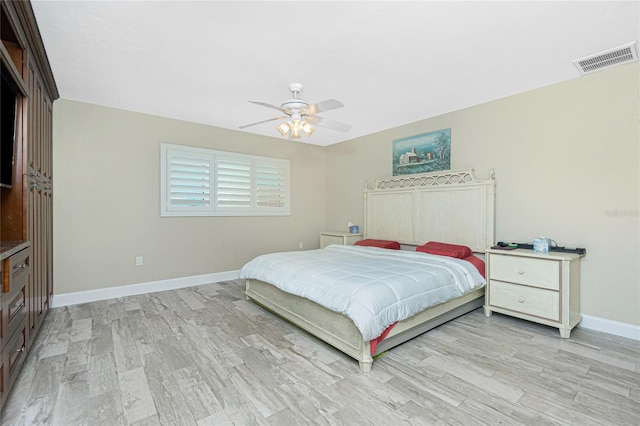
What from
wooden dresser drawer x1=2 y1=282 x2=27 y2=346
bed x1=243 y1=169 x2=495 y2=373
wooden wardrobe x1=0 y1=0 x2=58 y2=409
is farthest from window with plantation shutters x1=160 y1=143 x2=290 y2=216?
wooden dresser drawer x1=2 y1=282 x2=27 y2=346

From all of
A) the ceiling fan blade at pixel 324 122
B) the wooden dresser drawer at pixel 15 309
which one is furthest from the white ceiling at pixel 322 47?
the wooden dresser drawer at pixel 15 309

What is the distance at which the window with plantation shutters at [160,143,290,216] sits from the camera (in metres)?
4.55

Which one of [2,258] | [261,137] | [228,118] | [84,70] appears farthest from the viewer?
[261,137]

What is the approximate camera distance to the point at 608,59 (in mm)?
2740

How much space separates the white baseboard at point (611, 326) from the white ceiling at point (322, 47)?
2478 millimetres

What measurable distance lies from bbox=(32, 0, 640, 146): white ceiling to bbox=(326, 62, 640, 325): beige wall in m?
0.30

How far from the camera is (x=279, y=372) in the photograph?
2.25 m

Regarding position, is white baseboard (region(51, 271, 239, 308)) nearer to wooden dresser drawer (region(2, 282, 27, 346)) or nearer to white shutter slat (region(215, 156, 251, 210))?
white shutter slat (region(215, 156, 251, 210))

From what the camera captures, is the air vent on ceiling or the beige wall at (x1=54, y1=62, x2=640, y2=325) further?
the beige wall at (x1=54, y1=62, x2=640, y2=325)

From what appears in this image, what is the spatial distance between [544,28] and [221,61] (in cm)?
265

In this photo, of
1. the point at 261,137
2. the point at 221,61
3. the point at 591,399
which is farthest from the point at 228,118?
the point at 591,399

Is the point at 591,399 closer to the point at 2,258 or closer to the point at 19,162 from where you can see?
the point at 2,258

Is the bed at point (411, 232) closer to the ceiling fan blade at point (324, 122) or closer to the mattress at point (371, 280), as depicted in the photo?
the mattress at point (371, 280)

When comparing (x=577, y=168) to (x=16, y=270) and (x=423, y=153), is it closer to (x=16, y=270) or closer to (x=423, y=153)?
(x=423, y=153)
